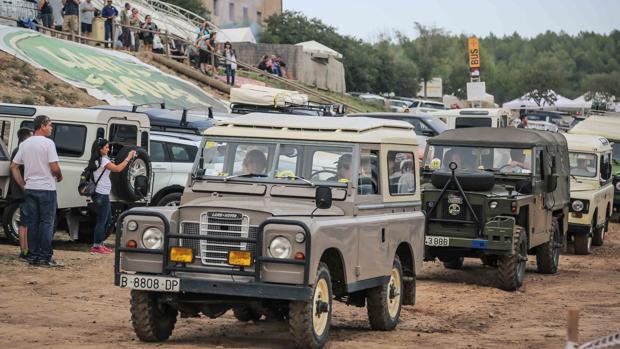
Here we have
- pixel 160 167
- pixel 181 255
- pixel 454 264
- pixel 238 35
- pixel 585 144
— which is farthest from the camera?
pixel 238 35

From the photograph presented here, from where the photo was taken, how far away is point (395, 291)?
504 inches

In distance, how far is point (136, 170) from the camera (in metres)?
18.5

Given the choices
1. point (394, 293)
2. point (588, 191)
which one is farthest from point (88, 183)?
point (588, 191)

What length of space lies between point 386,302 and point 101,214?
6.61 metres

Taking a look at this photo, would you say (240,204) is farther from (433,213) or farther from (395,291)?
(433,213)

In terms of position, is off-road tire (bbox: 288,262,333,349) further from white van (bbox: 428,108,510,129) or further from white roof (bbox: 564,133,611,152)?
white van (bbox: 428,108,510,129)

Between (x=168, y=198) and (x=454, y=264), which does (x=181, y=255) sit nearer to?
(x=168, y=198)

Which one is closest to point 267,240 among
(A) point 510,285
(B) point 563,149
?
(A) point 510,285

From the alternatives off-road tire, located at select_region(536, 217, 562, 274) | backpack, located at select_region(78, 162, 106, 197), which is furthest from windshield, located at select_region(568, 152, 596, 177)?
backpack, located at select_region(78, 162, 106, 197)

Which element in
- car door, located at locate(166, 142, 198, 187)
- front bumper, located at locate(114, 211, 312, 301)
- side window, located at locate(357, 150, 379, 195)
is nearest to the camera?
front bumper, located at locate(114, 211, 312, 301)

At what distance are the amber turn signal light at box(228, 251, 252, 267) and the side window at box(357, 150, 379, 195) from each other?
1.64 meters

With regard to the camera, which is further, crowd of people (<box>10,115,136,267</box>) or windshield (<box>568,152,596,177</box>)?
windshield (<box>568,152,596,177</box>)

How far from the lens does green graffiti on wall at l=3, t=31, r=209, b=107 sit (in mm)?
32812

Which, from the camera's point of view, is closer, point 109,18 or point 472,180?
point 472,180
